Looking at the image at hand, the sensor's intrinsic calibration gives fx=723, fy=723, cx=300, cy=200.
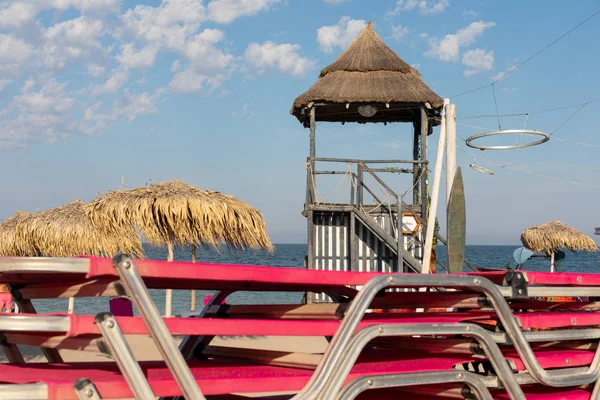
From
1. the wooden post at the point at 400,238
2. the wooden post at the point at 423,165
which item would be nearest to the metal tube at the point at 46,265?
the wooden post at the point at 400,238

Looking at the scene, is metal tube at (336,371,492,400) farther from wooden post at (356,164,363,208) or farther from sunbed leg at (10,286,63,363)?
wooden post at (356,164,363,208)

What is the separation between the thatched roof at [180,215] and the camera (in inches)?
543

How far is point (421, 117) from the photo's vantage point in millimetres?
15484

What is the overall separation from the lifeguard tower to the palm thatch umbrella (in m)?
1.60

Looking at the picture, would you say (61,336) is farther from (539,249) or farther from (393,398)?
(539,249)

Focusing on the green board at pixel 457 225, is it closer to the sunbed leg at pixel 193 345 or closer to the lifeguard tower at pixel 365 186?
the sunbed leg at pixel 193 345

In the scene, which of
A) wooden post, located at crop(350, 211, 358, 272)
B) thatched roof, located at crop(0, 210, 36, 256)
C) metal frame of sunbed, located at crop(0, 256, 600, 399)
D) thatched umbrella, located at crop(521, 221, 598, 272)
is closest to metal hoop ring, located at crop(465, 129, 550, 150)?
wooden post, located at crop(350, 211, 358, 272)

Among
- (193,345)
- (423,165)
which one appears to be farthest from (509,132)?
(193,345)

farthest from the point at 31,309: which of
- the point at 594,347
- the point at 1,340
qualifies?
the point at 594,347

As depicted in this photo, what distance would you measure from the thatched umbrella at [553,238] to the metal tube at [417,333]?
2516 centimetres

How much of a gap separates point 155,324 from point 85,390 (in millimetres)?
257

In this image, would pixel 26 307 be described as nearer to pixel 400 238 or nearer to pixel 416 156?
pixel 400 238

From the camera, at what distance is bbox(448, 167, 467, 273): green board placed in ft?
22.8

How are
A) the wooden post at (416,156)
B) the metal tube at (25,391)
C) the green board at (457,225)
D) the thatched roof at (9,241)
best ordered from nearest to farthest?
the metal tube at (25,391)
the green board at (457,225)
the wooden post at (416,156)
the thatched roof at (9,241)
